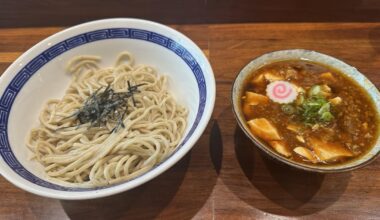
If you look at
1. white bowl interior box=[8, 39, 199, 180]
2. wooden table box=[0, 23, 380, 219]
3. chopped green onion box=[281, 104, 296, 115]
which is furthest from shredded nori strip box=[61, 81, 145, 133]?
chopped green onion box=[281, 104, 296, 115]

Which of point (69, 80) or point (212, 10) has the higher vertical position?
point (212, 10)

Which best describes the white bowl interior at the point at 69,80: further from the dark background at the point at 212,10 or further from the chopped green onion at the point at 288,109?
the dark background at the point at 212,10

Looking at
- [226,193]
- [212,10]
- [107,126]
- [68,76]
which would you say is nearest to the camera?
[226,193]

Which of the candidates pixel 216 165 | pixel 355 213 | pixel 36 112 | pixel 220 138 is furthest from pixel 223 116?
pixel 36 112

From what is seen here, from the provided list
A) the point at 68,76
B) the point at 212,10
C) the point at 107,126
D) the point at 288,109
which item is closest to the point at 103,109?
the point at 107,126

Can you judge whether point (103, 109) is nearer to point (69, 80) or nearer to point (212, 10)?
point (69, 80)

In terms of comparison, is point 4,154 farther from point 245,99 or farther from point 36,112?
point 245,99

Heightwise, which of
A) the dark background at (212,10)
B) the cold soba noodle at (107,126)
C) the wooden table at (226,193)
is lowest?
the wooden table at (226,193)

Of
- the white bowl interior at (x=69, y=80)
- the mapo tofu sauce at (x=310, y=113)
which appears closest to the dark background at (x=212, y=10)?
the white bowl interior at (x=69, y=80)
